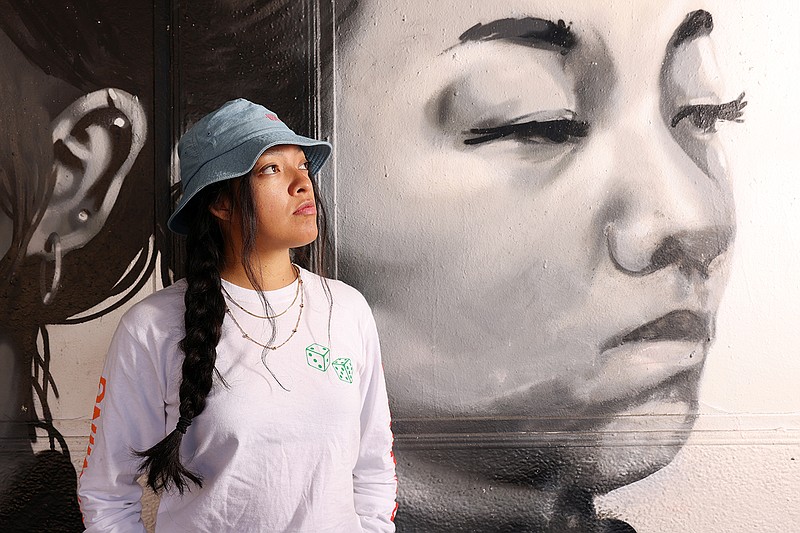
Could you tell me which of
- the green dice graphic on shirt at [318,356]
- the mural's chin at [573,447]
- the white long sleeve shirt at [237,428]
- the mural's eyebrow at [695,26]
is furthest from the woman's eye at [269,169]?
the mural's eyebrow at [695,26]

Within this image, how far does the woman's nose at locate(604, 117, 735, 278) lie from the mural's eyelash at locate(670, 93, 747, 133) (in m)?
0.04

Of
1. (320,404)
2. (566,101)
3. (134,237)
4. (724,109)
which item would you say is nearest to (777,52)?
(724,109)

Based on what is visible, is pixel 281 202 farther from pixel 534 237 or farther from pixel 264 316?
pixel 534 237

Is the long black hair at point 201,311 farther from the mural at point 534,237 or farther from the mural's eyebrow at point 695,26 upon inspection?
the mural's eyebrow at point 695,26

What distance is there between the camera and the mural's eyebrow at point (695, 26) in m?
2.13

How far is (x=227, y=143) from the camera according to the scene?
1585 millimetres

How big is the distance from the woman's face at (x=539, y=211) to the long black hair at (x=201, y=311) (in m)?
0.54

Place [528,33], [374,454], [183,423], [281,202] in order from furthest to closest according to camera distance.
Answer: [528,33], [374,454], [281,202], [183,423]

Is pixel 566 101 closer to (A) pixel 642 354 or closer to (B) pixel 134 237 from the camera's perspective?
(A) pixel 642 354

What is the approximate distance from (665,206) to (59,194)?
1.91m

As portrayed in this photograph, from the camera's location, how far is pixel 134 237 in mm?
2154

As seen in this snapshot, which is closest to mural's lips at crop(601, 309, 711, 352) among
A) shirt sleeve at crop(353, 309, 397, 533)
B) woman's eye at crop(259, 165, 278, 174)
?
shirt sleeve at crop(353, 309, 397, 533)

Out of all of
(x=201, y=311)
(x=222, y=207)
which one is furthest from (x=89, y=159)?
(x=201, y=311)

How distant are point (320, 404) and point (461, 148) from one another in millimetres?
977
